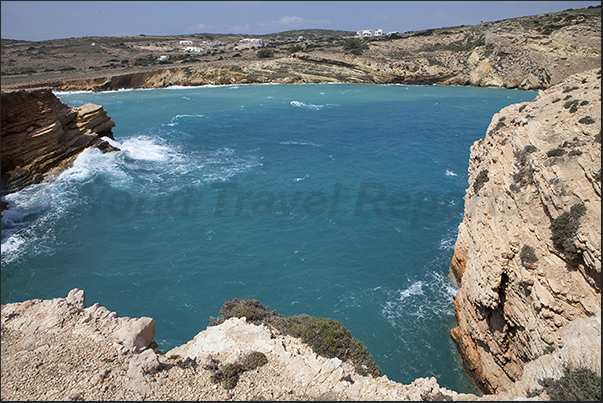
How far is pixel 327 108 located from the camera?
59438 millimetres

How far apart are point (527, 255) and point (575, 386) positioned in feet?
17.2

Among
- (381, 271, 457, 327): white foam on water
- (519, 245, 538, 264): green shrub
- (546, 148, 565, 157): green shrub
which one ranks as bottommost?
(381, 271, 457, 327): white foam on water

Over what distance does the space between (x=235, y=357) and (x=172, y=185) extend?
75.5 ft

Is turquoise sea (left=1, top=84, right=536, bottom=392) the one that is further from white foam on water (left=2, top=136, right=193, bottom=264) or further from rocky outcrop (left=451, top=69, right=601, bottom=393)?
rocky outcrop (left=451, top=69, right=601, bottom=393)

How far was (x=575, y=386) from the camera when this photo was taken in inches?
316

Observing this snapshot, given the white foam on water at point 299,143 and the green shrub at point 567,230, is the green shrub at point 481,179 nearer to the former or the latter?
the green shrub at point 567,230

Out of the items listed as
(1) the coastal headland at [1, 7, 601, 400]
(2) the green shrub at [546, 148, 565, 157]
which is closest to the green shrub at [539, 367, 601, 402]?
(1) the coastal headland at [1, 7, 601, 400]

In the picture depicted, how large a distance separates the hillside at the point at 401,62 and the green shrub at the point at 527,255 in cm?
7462

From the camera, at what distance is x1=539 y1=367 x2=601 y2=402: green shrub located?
25.6 feet

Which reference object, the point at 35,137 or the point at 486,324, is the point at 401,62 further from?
the point at 486,324

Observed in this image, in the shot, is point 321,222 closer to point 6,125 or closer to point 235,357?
point 235,357

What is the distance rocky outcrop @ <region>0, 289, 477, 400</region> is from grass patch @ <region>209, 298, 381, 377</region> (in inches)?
17.7

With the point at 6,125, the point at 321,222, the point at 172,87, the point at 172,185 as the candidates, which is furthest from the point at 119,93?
the point at 321,222

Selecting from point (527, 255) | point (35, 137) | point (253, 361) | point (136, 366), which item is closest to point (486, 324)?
point (527, 255)
